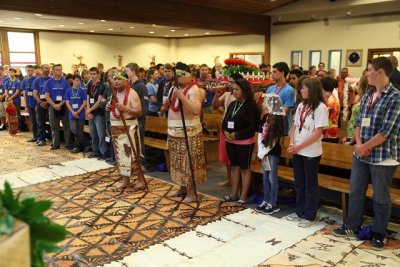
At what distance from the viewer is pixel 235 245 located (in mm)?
3385

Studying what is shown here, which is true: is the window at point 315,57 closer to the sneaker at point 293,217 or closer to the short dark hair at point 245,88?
the short dark hair at point 245,88

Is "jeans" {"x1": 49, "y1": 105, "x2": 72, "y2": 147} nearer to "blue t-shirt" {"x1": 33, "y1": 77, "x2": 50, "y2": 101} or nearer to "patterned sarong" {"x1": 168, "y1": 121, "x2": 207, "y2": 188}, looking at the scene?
"blue t-shirt" {"x1": 33, "y1": 77, "x2": 50, "y2": 101}

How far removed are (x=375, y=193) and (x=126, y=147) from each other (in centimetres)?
287

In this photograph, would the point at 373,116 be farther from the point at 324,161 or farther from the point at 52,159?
the point at 52,159

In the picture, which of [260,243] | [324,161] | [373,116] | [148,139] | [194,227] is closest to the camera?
[373,116]

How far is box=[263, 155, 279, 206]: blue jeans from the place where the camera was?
4027 mm

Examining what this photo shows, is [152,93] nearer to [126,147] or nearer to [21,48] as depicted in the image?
[126,147]

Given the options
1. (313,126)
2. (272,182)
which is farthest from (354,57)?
(313,126)

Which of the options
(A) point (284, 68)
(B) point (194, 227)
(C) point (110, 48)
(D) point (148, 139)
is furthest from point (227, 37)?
(B) point (194, 227)

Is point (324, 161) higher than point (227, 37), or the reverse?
point (227, 37)

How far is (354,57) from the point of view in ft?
39.4

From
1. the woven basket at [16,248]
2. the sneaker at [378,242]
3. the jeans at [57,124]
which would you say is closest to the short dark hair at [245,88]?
the sneaker at [378,242]

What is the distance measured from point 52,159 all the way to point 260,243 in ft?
14.5

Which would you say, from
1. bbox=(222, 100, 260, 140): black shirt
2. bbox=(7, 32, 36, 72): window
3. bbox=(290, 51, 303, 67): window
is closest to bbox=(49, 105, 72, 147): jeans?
bbox=(222, 100, 260, 140): black shirt
